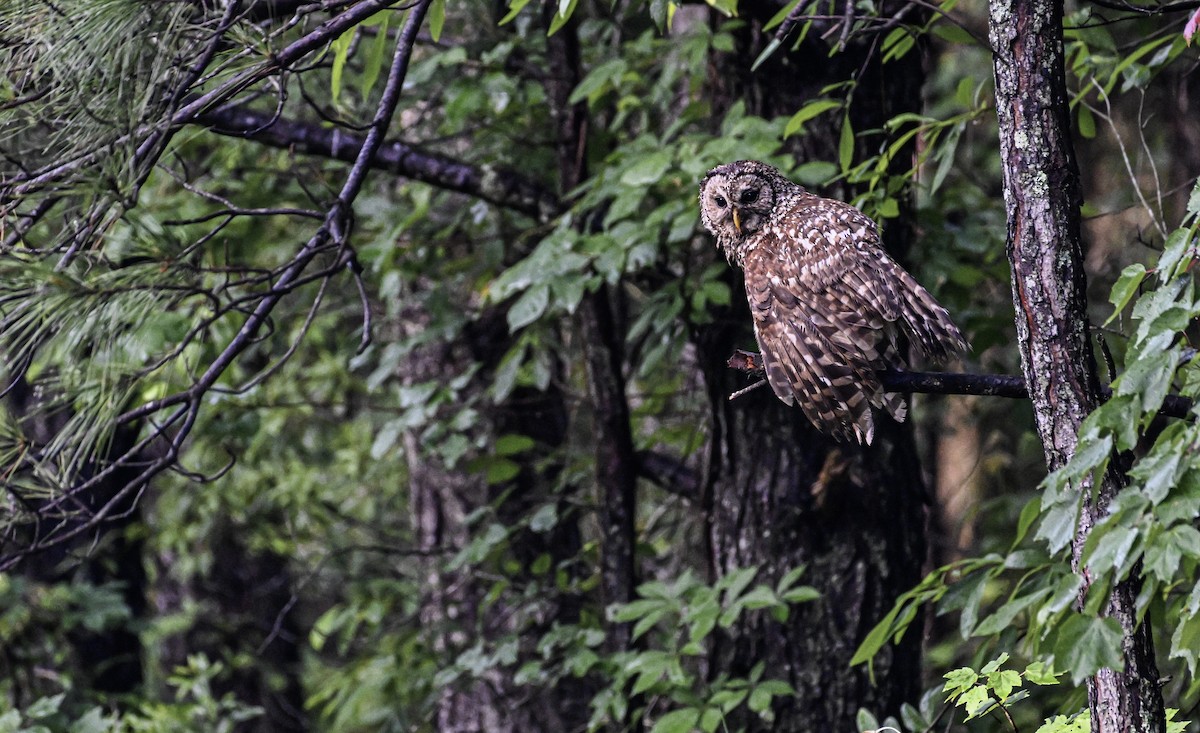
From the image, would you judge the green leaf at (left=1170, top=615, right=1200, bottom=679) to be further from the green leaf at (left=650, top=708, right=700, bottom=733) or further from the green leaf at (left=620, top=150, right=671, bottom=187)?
the green leaf at (left=620, top=150, right=671, bottom=187)

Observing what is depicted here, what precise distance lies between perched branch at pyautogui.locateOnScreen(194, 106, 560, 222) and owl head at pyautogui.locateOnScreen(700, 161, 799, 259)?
1.14 meters

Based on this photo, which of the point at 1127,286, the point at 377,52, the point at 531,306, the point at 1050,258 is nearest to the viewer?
the point at 1127,286

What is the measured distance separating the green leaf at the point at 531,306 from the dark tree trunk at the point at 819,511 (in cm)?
65

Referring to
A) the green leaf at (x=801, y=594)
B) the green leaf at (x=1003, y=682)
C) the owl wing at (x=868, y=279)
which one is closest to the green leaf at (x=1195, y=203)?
the owl wing at (x=868, y=279)

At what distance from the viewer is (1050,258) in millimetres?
1990

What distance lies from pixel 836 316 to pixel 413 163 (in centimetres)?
193

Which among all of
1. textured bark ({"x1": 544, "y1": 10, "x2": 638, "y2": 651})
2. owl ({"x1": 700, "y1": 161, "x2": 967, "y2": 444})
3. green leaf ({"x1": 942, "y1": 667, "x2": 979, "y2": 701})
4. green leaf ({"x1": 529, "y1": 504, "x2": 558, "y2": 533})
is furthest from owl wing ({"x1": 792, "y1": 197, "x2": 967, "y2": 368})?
green leaf ({"x1": 529, "y1": 504, "x2": 558, "y2": 533})

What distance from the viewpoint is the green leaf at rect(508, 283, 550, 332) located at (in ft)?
11.5

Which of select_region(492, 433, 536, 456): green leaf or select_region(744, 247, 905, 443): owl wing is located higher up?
select_region(744, 247, 905, 443): owl wing

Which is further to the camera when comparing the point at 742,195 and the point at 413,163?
the point at 413,163

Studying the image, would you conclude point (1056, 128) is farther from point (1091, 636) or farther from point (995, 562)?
point (995, 562)

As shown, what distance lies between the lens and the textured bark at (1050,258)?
6.38 feet

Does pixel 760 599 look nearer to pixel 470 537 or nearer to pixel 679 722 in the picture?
pixel 679 722

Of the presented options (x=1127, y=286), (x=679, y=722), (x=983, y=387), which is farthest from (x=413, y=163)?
(x=1127, y=286)
